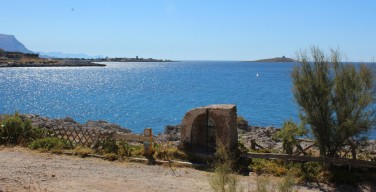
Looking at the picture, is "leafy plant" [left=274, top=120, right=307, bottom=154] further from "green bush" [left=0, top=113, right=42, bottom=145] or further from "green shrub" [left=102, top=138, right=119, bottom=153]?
"green bush" [left=0, top=113, right=42, bottom=145]

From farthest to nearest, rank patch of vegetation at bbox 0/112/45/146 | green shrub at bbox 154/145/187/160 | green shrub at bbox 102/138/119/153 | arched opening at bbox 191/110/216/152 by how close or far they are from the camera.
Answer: patch of vegetation at bbox 0/112/45/146
green shrub at bbox 102/138/119/153
arched opening at bbox 191/110/216/152
green shrub at bbox 154/145/187/160

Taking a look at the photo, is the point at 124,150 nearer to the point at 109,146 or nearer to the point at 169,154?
the point at 109,146

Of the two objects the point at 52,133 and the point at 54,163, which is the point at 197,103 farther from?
the point at 54,163

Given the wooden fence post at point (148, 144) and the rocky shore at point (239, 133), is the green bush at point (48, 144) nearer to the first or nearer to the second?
the wooden fence post at point (148, 144)

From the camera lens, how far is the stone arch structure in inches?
701

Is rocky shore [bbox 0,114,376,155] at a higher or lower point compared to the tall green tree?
lower

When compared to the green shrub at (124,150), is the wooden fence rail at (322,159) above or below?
above

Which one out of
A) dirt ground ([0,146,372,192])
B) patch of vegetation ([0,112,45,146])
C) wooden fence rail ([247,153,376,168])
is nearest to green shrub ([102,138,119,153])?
dirt ground ([0,146,372,192])

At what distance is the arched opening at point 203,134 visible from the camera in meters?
18.8

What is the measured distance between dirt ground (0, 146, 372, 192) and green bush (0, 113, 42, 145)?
219cm

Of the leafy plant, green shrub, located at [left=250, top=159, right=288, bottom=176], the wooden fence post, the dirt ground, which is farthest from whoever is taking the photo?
the wooden fence post

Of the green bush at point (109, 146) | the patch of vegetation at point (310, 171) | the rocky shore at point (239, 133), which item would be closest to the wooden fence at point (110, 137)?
the green bush at point (109, 146)

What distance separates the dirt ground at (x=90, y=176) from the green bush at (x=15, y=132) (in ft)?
7.20

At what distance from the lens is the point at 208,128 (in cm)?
1889
